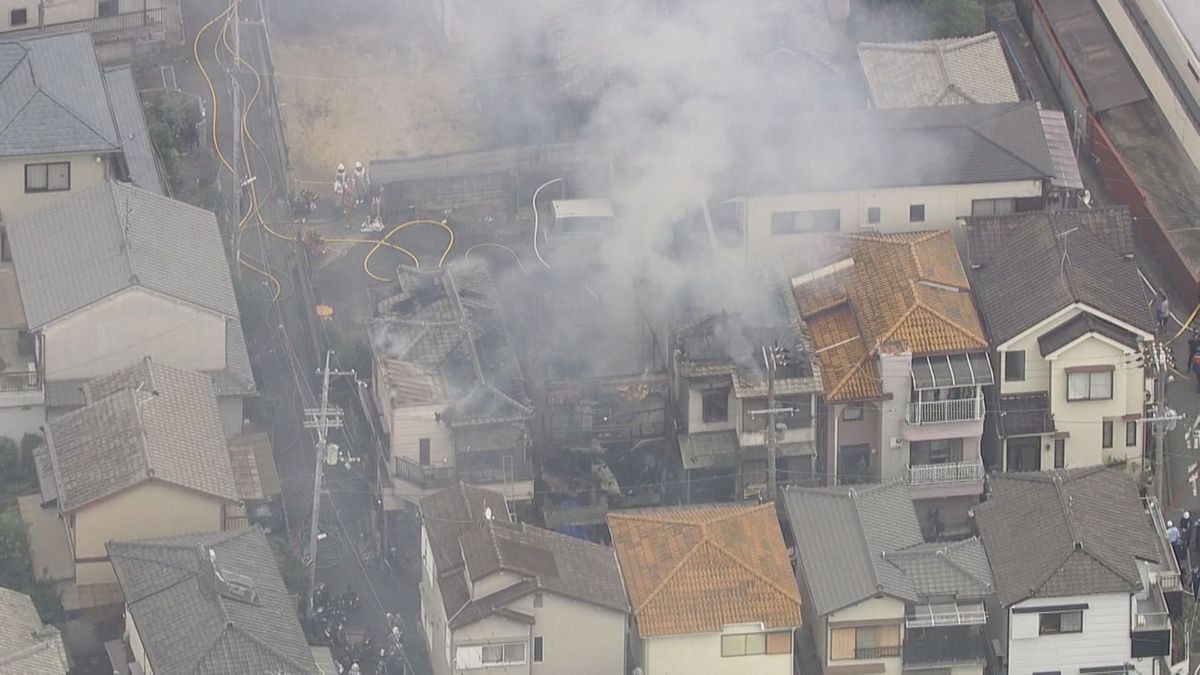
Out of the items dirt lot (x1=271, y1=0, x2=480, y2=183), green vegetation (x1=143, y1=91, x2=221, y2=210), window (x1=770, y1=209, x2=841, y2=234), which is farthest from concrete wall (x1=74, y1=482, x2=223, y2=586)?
window (x1=770, y1=209, x2=841, y2=234)

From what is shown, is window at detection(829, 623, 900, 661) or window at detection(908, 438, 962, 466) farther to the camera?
window at detection(908, 438, 962, 466)

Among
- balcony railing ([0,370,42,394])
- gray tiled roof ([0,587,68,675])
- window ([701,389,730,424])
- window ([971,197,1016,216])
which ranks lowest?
gray tiled roof ([0,587,68,675])

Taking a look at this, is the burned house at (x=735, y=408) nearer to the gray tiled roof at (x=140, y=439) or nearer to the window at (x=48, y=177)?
the gray tiled roof at (x=140, y=439)

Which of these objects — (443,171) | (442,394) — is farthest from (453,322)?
(443,171)

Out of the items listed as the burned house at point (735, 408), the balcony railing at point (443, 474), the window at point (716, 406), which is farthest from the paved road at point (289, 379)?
the window at point (716, 406)

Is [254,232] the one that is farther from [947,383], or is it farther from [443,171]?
[947,383]

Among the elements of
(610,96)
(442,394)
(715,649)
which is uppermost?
(610,96)

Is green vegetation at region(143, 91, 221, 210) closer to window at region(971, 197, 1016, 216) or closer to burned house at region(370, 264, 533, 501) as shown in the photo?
burned house at region(370, 264, 533, 501)

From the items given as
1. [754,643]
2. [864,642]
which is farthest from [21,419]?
[864,642]
